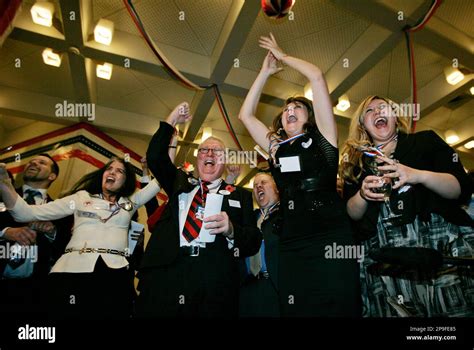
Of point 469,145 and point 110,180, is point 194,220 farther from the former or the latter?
point 469,145

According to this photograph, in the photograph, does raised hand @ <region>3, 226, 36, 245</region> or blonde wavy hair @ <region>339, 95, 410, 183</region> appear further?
raised hand @ <region>3, 226, 36, 245</region>

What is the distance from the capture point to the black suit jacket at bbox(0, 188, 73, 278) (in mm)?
2777

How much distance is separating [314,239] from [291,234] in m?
0.14

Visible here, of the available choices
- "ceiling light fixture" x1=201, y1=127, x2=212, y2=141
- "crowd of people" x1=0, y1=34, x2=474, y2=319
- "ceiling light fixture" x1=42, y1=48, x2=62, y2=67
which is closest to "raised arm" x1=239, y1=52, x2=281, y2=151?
"crowd of people" x1=0, y1=34, x2=474, y2=319

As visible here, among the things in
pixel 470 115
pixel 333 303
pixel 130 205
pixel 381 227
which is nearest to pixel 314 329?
pixel 333 303

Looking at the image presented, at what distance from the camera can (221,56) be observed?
5582mm

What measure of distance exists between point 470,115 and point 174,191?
344 inches

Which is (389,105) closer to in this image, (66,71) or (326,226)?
(326,226)

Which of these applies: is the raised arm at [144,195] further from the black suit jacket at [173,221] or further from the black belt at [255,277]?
the black belt at [255,277]

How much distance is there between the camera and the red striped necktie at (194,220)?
1.99 meters

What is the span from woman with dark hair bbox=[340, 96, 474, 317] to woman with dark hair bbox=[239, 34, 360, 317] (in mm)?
174

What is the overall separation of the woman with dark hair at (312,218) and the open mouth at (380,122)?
37 centimetres

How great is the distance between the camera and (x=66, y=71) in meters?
6.63

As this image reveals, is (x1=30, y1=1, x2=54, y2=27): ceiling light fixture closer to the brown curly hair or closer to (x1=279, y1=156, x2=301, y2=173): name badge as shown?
the brown curly hair
